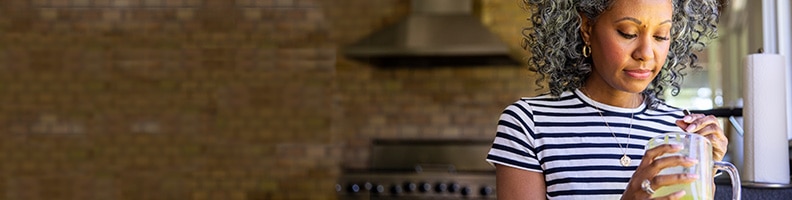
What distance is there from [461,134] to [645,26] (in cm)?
352

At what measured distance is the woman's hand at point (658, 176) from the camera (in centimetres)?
80

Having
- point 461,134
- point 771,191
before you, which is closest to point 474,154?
point 461,134

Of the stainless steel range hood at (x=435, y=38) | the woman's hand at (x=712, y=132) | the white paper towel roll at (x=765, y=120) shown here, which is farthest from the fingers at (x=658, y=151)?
the stainless steel range hood at (x=435, y=38)

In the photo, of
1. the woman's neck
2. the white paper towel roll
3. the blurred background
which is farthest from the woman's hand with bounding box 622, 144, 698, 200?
the blurred background

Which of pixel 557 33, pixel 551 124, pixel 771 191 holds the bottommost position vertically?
pixel 771 191

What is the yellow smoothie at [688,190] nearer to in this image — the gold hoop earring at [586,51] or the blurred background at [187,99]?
the gold hoop earring at [586,51]

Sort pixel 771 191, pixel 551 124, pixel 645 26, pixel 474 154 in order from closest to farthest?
pixel 645 26 → pixel 551 124 → pixel 771 191 → pixel 474 154

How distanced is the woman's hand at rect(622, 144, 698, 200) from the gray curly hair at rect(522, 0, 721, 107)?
0.25 metres

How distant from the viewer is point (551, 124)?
1063 millimetres

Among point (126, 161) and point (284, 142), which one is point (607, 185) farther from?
point (126, 161)

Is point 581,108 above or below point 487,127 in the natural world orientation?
above

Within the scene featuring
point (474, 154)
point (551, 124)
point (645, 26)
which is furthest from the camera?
point (474, 154)

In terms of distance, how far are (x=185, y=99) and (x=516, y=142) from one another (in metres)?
3.83

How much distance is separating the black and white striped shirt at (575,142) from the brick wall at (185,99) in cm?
347
